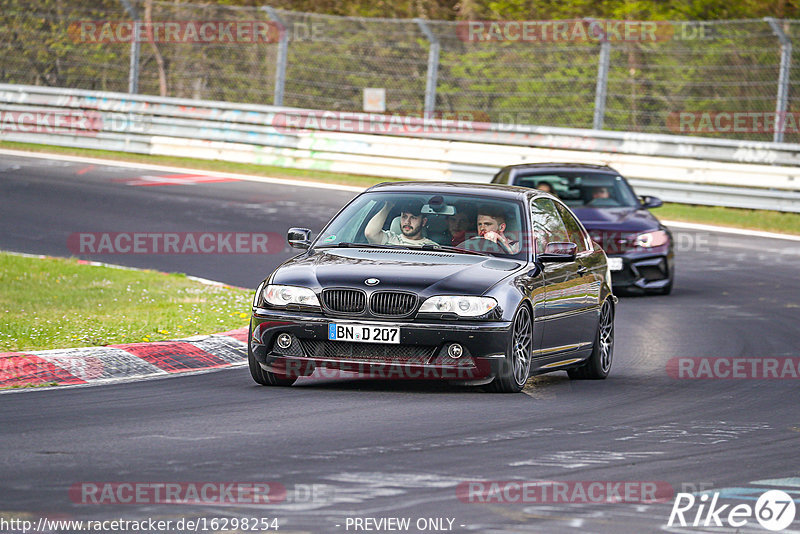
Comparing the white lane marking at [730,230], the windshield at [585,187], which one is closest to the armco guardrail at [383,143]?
the white lane marking at [730,230]

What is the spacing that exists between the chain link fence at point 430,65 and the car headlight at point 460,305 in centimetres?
1630

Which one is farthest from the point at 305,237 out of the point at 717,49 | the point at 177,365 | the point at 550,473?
the point at 717,49

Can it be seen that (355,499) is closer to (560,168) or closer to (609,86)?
(560,168)

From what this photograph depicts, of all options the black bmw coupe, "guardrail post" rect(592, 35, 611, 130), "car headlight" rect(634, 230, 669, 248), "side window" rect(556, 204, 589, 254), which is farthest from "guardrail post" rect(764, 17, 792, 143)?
the black bmw coupe

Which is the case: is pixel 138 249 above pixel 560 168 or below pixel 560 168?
below

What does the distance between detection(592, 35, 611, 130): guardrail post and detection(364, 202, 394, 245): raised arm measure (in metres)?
15.8

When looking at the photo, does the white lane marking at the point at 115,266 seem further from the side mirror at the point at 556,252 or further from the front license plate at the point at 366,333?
the front license plate at the point at 366,333

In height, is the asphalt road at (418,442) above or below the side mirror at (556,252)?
below

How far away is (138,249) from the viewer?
60.1 ft

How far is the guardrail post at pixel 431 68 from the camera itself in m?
27.0

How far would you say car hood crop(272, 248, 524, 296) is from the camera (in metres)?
9.25

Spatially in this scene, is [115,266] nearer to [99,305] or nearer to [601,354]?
[99,305]

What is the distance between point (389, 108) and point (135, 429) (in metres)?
20.4

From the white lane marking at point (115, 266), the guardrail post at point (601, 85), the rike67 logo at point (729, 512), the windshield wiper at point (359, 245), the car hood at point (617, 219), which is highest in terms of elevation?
the guardrail post at point (601, 85)
